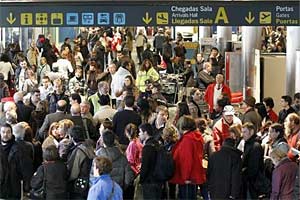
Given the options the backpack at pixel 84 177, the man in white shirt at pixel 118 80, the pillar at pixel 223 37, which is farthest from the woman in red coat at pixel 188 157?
the pillar at pixel 223 37

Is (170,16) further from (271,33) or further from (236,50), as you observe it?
(271,33)

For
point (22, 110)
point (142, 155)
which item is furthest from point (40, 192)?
point (22, 110)

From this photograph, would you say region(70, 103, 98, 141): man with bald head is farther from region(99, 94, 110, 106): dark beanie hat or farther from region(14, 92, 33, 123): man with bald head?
region(14, 92, 33, 123): man with bald head

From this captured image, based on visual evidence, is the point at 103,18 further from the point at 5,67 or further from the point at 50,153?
the point at 5,67

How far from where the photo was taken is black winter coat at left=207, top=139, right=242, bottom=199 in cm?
1089

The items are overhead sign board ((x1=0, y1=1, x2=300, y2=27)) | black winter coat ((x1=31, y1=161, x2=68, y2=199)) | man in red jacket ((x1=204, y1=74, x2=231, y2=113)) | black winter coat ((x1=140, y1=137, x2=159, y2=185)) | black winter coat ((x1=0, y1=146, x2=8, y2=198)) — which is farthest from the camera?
man in red jacket ((x1=204, y1=74, x2=231, y2=113))

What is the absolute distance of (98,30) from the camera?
31328 millimetres

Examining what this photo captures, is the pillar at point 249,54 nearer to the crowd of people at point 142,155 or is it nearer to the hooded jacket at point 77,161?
the crowd of people at point 142,155

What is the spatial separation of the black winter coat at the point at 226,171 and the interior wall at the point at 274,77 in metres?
9.72

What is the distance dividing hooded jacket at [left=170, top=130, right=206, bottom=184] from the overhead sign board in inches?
105

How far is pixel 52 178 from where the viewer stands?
1037 cm

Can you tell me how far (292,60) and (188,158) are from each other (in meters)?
9.34

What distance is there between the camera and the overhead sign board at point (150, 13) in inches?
518

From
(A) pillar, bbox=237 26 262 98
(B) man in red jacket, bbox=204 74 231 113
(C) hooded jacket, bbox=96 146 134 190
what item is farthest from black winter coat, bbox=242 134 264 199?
(A) pillar, bbox=237 26 262 98
